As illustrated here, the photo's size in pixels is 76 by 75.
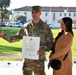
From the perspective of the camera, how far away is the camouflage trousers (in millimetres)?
3316

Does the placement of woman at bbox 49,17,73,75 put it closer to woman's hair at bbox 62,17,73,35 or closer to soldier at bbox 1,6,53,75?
woman's hair at bbox 62,17,73,35

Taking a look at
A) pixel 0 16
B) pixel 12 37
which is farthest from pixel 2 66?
pixel 0 16

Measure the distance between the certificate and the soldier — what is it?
0.04m

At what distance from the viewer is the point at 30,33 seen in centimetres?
326

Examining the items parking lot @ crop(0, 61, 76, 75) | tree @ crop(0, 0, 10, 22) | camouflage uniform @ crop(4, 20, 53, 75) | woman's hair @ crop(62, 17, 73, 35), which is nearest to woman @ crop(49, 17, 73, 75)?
woman's hair @ crop(62, 17, 73, 35)

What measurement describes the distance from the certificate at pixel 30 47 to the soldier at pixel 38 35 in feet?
0.13

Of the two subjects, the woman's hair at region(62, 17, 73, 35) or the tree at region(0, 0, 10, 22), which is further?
the tree at region(0, 0, 10, 22)

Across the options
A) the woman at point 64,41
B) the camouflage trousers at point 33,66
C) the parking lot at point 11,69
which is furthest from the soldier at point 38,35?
the parking lot at point 11,69

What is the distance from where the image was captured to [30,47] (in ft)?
10.8

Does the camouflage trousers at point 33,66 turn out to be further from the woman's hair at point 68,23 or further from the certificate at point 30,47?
the woman's hair at point 68,23

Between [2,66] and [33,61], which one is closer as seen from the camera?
[33,61]

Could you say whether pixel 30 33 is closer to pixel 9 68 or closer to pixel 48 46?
pixel 48 46

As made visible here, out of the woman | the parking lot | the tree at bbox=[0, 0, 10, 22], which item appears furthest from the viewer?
the tree at bbox=[0, 0, 10, 22]

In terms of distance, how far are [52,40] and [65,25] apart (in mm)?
220
